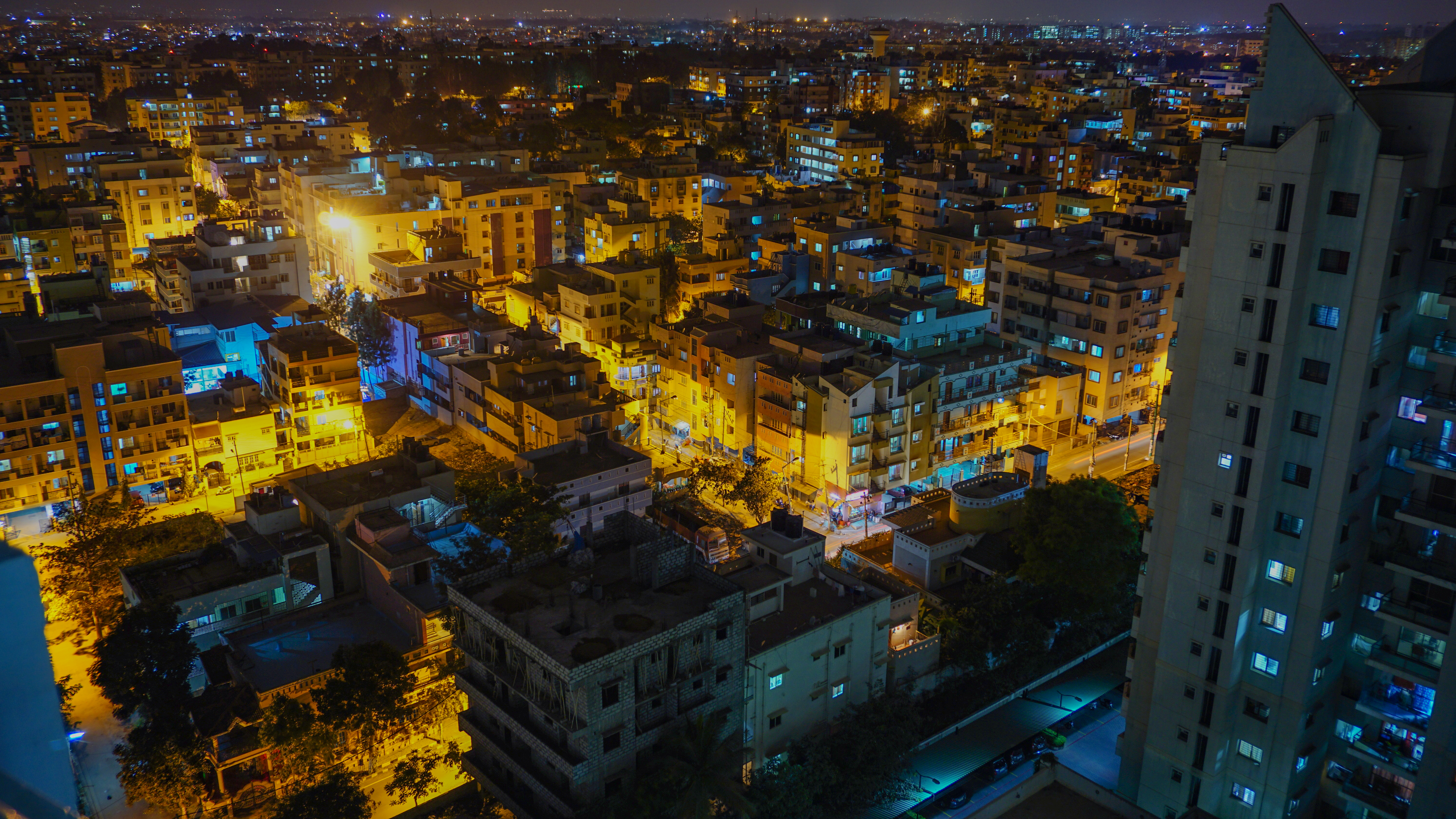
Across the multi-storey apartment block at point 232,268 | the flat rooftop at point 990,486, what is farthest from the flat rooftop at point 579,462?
the multi-storey apartment block at point 232,268

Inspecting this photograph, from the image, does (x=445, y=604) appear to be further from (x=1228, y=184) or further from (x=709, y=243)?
(x=709, y=243)

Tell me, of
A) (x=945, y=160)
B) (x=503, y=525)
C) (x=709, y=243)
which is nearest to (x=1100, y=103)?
(x=945, y=160)

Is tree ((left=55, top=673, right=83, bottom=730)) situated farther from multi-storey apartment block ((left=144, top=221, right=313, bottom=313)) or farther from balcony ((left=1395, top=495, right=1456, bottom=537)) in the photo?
balcony ((left=1395, top=495, right=1456, bottom=537))

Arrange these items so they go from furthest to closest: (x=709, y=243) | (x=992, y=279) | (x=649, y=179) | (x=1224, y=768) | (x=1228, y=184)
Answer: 1. (x=649, y=179)
2. (x=709, y=243)
3. (x=992, y=279)
4. (x=1224, y=768)
5. (x=1228, y=184)

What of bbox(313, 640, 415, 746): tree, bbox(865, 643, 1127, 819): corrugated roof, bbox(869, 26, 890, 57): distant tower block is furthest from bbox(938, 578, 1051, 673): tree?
bbox(869, 26, 890, 57): distant tower block

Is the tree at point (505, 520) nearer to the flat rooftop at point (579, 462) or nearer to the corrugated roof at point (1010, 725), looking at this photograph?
the flat rooftop at point (579, 462)

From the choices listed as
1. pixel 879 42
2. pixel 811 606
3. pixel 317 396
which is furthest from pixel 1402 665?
pixel 879 42

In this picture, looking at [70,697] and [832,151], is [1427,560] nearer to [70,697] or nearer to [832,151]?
[70,697]
